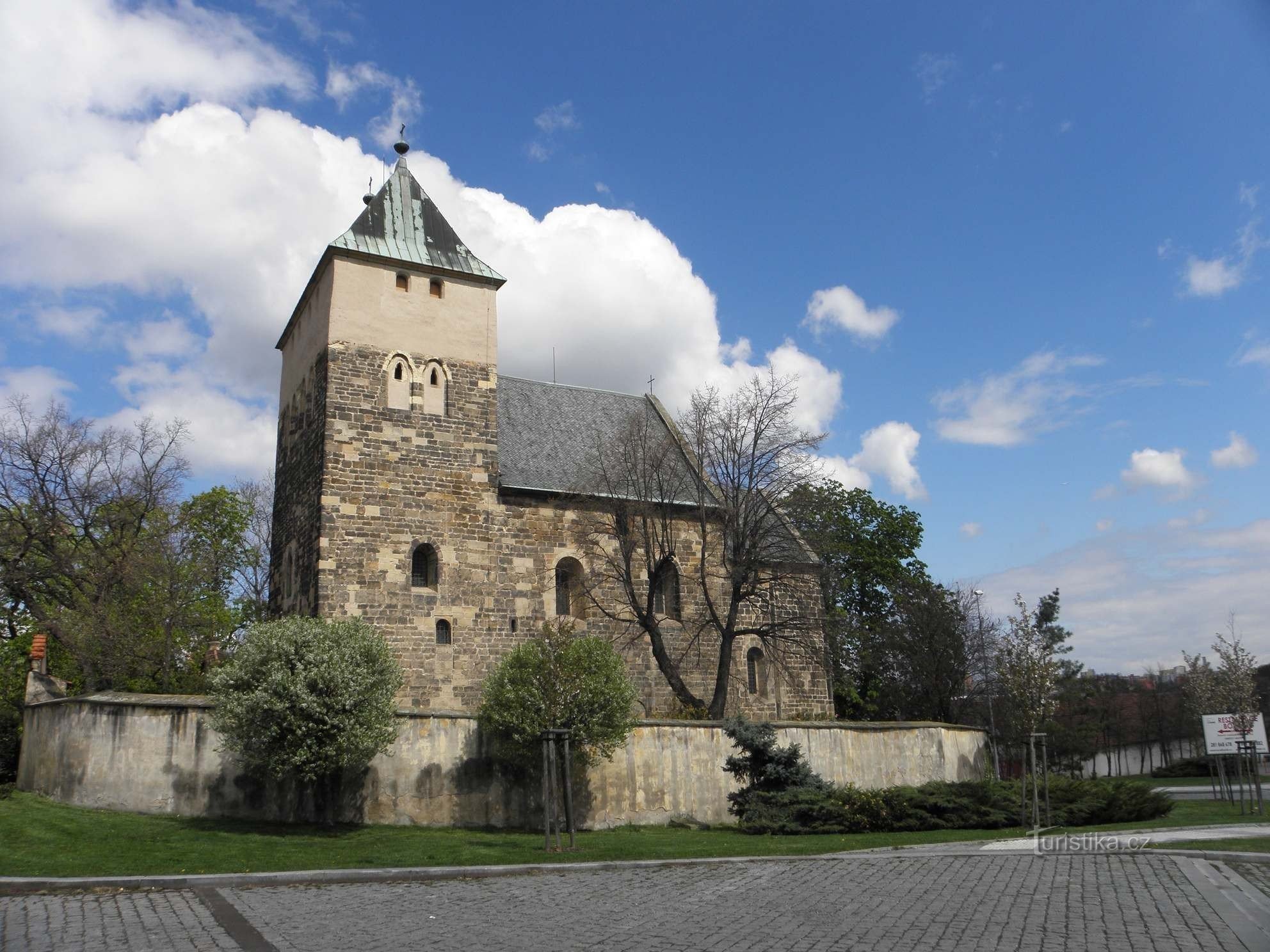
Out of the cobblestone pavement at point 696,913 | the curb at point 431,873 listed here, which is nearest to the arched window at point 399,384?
the curb at point 431,873

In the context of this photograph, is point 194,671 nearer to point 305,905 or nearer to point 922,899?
point 305,905

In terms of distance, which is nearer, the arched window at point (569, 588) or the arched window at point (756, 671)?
the arched window at point (569, 588)

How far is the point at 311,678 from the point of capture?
756 inches

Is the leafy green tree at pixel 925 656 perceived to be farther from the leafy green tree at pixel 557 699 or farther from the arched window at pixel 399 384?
the arched window at pixel 399 384

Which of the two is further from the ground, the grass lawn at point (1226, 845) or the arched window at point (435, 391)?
the arched window at point (435, 391)

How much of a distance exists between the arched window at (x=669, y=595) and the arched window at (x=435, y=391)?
8.28 meters

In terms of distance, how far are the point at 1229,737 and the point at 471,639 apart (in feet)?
60.6

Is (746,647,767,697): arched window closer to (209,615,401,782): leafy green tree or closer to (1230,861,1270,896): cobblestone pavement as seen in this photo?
(209,615,401,782): leafy green tree

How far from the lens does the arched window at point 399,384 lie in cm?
2836

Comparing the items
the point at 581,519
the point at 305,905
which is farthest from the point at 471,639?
the point at 305,905

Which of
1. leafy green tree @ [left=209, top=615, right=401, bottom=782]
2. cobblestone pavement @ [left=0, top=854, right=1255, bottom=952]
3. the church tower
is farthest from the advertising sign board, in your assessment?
leafy green tree @ [left=209, top=615, right=401, bottom=782]

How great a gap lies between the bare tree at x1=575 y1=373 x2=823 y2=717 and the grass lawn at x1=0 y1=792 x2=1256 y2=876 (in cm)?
859

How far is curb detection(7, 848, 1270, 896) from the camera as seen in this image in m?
12.8

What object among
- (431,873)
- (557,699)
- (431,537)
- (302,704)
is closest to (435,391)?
A: (431,537)
